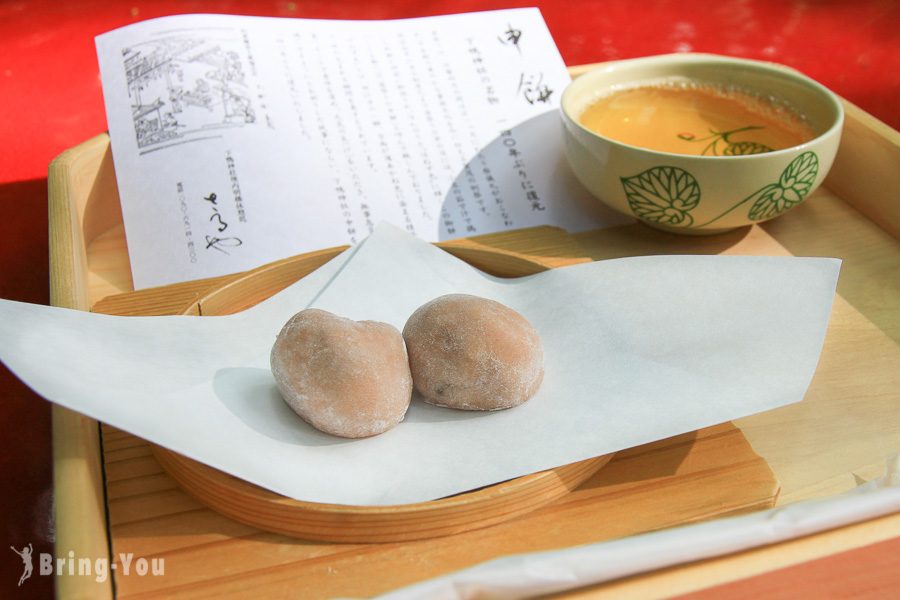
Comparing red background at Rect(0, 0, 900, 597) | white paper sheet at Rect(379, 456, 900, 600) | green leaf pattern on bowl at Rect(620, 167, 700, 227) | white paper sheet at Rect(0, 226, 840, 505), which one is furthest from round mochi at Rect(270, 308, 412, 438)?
red background at Rect(0, 0, 900, 597)

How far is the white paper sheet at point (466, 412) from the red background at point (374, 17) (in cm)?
35

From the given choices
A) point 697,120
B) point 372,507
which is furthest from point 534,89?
point 372,507

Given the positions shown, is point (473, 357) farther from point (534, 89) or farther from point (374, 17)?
point (374, 17)

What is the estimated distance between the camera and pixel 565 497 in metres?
0.44

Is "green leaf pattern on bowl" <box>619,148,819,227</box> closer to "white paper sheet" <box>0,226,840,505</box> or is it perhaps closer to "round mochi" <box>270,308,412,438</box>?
"white paper sheet" <box>0,226,840,505</box>

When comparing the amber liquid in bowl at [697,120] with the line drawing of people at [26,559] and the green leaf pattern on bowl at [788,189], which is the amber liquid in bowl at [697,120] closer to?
the green leaf pattern on bowl at [788,189]

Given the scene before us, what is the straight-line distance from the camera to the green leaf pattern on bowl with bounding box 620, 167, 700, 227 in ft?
2.05

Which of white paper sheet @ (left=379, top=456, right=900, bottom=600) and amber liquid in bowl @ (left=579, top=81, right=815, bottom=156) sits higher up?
amber liquid in bowl @ (left=579, top=81, right=815, bottom=156)

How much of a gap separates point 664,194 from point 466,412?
0.27m

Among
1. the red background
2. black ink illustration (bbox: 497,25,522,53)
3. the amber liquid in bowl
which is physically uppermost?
black ink illustration (bbox: 497,25,522,53)

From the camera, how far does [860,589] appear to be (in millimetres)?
345

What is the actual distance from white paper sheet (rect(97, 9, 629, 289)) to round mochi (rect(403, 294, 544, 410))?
225mm

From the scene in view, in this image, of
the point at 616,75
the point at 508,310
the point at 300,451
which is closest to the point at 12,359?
the point at 300,451

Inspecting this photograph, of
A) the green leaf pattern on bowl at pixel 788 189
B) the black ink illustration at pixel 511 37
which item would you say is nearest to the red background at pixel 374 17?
the black ink illustration at pixel 511 37
